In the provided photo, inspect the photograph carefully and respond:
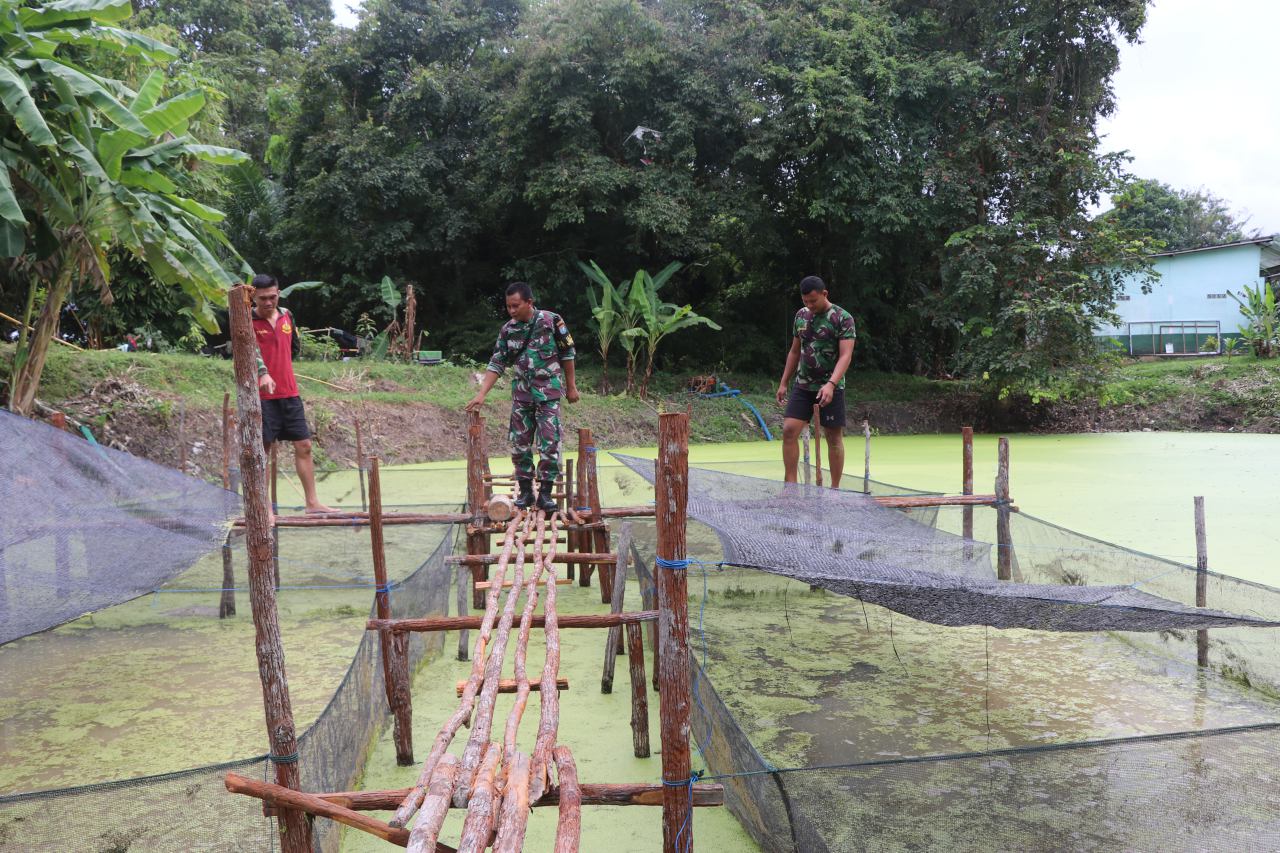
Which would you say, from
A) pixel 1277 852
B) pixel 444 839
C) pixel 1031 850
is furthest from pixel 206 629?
pixel 1277 852

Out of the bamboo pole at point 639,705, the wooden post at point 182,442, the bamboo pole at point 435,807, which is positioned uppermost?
the wooden post at point 182,442

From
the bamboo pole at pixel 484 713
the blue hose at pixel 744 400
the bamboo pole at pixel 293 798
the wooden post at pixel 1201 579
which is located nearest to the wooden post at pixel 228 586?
the bamboo pole at pixel 484 713

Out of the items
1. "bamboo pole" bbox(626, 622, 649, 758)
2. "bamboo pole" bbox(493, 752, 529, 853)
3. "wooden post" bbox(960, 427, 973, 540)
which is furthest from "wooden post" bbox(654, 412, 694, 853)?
"wooden post" bbox(960, 427, 973, 540)

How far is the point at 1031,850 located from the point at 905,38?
37.5ft

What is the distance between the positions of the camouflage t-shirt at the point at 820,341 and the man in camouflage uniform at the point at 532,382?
1141mm

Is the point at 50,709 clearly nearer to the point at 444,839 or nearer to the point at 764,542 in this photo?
the point at 444,839

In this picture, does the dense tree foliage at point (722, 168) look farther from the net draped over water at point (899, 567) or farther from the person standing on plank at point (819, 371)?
the net draped over water at point (899, 567)

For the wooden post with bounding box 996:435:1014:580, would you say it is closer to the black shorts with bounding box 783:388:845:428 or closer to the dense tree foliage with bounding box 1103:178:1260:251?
the black shorts with bounding box 783:388:845:428

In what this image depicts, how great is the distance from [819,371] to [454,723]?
311 cm

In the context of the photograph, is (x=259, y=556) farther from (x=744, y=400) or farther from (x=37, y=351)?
(x=744, y=400)

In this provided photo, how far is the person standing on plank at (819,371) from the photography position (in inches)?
167

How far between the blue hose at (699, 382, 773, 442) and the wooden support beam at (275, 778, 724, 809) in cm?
924

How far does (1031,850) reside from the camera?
6.08 feet

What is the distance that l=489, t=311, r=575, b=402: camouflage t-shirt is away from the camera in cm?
398
